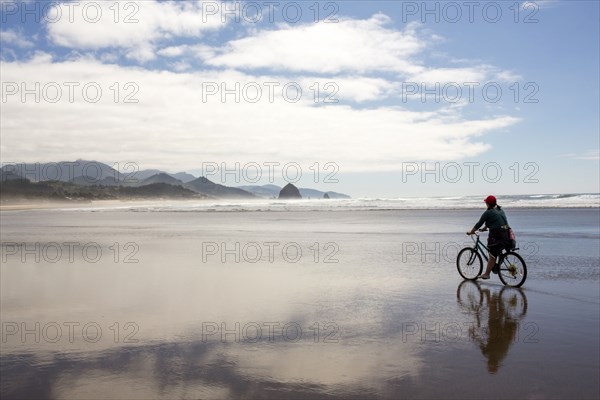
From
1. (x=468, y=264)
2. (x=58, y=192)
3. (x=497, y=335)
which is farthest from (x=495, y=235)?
(x=58, y=192)

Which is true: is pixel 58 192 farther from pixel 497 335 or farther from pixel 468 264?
pixel 497 335

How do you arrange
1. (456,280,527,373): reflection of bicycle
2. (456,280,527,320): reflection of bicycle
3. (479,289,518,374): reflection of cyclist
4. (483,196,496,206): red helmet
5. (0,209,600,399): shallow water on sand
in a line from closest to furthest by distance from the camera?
(0,209,600,399): shallow water on sand < (479,289,518,374): reflection of cyclist < (456,280,527,373): reflection of bicycle < (456,280,527,320): reflection of bicycle < (483,196,496,206): red helmet

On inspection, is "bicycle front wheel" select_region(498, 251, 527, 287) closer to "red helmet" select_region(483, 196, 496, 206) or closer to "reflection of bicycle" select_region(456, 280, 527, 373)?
"reflection of bicycle" select_region(456, 280, 527, 373)

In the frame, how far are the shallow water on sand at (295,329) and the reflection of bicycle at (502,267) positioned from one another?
0.32 metres

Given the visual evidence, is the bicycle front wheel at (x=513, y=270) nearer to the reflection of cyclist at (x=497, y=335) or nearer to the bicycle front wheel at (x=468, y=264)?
the bicycle front wheel at (x=468, y=264)

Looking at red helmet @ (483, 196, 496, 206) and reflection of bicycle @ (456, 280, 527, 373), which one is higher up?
red helmet @ (483, 196, 496, 206)

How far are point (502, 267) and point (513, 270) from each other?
0.46 metres

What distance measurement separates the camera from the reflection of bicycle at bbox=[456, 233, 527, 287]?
11.8 metres

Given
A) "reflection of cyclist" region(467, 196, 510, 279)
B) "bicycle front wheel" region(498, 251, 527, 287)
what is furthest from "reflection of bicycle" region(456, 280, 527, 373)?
"reflection of cyclist" region(467, 196, 510, 279)

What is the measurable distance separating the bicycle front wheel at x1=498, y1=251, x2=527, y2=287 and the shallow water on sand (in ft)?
1.07

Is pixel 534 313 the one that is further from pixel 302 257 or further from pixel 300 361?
pixel 302 257

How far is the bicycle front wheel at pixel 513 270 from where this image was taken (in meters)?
11.7

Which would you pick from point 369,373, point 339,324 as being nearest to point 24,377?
point 369,373

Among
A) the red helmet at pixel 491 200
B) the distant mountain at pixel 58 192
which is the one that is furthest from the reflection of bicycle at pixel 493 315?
the distant mountain at pixel 58 192
